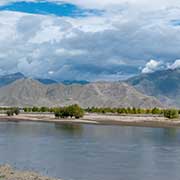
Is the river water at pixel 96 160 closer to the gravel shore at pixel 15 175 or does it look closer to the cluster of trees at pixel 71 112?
the gravel shore at pixel 15 175

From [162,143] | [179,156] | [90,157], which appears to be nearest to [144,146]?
[162,143]

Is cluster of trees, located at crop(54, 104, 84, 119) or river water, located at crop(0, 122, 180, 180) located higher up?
cluster of trees, located at crop(54, 104, 84, 119)

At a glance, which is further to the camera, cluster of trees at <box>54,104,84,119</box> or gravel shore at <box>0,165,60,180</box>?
cluster of trees at <box>54,104,84,119</box>

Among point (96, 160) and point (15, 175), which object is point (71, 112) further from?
point (15, 175)

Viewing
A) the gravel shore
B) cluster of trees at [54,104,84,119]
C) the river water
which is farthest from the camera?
cluster of trees at [54,104,84,119]

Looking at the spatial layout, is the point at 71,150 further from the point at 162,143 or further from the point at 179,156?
the point at 162,143

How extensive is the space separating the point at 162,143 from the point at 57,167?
107 ft

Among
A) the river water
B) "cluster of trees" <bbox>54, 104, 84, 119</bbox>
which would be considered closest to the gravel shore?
the river water

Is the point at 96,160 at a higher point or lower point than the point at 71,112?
lower

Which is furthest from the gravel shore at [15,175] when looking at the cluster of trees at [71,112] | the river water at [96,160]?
the cluster of trees at [71,112]

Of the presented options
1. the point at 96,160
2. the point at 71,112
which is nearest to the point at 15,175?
the point at 96,160

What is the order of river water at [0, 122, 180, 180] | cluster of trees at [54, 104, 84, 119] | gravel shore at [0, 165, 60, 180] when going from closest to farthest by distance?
gravel shore at [0, 165, 60, 180] → river water at [0, 122, 180, 180] → cluster of trees at [54, 104, 84, 119]

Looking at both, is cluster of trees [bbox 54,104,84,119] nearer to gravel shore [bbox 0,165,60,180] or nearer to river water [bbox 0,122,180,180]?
river water [bbox 0,122,180,180]

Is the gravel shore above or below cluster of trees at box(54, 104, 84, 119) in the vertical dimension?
below
